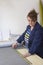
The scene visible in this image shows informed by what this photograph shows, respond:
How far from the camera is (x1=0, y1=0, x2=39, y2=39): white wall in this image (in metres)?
2.58

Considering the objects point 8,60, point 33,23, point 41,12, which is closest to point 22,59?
point 8,60

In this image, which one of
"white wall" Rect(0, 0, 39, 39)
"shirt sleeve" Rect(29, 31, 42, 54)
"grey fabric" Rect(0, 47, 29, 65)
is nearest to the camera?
"grey fabric" Rect(0, 47, 29, 65)

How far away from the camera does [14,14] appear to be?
264 cm

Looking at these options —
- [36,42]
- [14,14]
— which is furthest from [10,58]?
[14,14]

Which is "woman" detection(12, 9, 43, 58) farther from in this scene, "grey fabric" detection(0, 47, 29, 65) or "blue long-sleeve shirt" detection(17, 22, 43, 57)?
"grey fabric" detection(0, 47, 29, 65)

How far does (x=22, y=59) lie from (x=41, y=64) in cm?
27

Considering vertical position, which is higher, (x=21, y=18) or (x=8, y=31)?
(x=21, y=18)

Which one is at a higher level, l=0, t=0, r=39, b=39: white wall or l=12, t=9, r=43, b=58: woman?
l=0, t=0, r=39, b=39: white wall

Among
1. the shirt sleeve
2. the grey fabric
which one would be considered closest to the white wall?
the grey fabric

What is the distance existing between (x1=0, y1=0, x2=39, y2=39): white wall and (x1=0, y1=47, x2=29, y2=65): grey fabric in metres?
0.59

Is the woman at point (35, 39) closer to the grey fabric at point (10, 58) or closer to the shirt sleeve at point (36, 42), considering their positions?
the shirt sleeve at point (36, 42)

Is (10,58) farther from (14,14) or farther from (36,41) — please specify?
(14,14)

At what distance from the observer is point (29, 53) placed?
187 cm

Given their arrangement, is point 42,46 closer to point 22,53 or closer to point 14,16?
point 22,53
